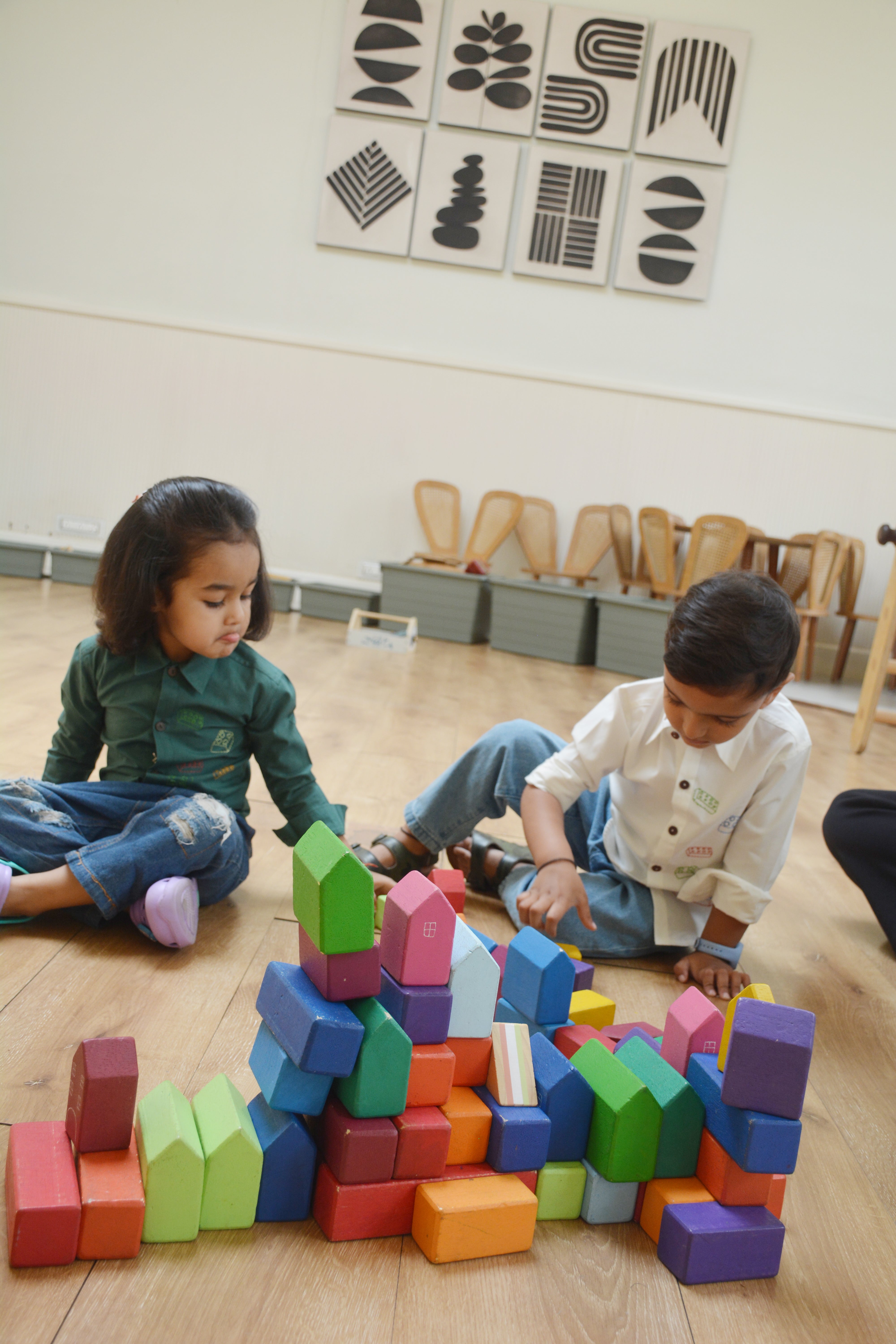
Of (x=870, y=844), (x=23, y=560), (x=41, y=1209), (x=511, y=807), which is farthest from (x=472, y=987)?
(x=23, y=560)

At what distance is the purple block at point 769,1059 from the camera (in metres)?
0.60

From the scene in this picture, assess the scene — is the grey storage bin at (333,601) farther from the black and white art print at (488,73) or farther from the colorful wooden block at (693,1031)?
the colorful wooden block at (693,1031)

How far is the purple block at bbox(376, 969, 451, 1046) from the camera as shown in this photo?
617 mm

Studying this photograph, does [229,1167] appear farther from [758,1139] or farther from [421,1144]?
[758,1139]

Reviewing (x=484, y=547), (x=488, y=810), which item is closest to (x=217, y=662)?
(x=488, y=810)

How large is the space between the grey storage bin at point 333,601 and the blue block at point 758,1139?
3740 millimetres

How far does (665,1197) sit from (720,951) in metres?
0.54

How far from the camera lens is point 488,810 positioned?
1305 mm

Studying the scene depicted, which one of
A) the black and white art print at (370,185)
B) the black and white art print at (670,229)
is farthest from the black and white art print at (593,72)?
the black and white art print at (370,185)

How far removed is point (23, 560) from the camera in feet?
14.0

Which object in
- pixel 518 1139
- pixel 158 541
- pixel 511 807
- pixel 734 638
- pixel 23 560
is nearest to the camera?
pixel 518 1139

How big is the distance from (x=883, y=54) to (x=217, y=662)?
490 centimetres

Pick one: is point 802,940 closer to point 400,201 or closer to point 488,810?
point 488,810

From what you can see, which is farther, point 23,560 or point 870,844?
point 23,560
